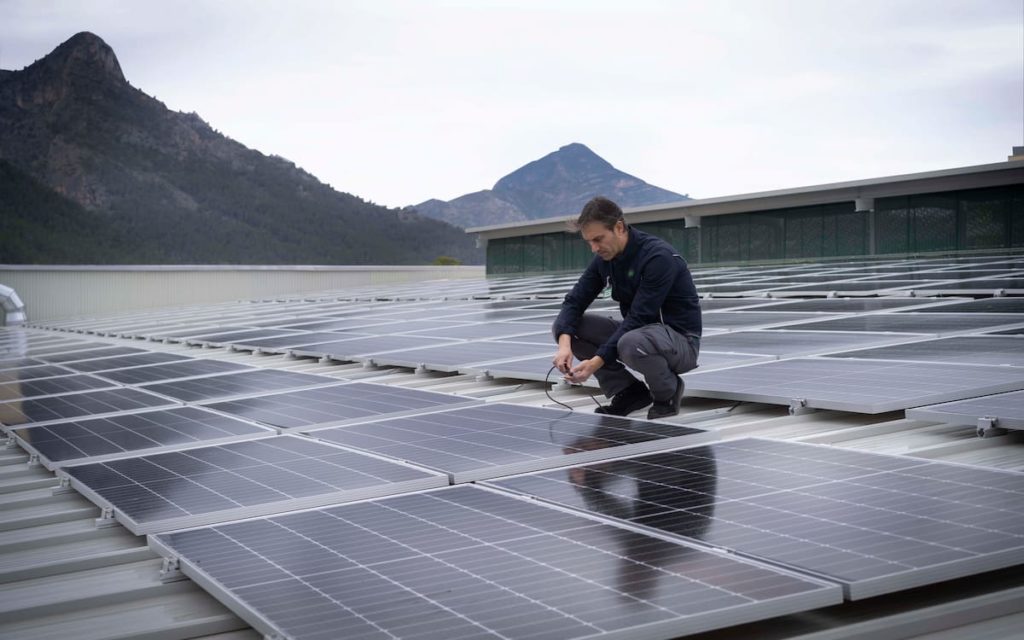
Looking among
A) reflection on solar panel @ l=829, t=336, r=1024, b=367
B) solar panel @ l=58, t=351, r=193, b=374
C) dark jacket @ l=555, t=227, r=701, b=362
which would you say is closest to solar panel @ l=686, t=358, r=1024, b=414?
reflection on solar panel @ l=829, t=336, r=1024, b=367

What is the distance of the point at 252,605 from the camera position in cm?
432

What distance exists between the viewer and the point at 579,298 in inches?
360

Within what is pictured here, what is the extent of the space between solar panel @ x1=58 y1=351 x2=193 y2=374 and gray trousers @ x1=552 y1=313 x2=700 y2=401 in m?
10.1

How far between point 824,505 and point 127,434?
6141mm

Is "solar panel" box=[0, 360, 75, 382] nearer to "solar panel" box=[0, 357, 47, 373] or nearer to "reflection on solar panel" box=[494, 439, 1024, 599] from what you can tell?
"solar panel" box=[0, 357, 47, 373]

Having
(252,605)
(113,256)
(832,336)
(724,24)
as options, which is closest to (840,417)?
(832,336)

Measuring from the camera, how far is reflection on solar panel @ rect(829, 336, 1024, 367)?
9469mm

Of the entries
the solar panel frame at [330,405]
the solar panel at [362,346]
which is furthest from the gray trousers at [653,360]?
the solar panel at [362,346]

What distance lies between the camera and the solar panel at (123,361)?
664 inches

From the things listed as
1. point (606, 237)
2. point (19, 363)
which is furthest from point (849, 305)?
point (19, 363)

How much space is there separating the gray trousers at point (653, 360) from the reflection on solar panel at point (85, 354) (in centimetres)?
1296

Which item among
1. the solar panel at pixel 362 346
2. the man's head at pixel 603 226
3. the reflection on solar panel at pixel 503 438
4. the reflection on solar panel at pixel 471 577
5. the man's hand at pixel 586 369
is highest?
the man's head at pixel 603 226

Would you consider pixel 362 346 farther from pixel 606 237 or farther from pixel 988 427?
pixel 988 427

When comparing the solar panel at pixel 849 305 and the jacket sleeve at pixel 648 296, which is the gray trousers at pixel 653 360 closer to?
the jacket sleeve at pixel 648 296
